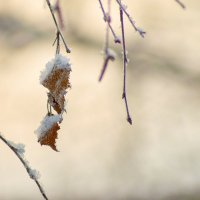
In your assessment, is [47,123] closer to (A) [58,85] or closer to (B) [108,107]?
(A) [58,85]

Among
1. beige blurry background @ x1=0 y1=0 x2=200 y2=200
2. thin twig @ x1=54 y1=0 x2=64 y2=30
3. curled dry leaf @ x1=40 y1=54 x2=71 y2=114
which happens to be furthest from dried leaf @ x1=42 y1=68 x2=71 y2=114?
beige blurry background @ x1=0 y1=0 x2=200 y2=200

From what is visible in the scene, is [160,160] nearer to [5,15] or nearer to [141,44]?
[141,44]

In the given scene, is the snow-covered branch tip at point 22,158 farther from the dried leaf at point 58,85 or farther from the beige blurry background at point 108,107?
the beige blurry background at point 108,107

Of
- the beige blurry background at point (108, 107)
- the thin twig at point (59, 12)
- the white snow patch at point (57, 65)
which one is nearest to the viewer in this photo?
the thin twig at point (59, 12)

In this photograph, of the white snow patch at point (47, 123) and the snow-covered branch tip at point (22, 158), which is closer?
the snow-covered branch tip at point (22, 158)

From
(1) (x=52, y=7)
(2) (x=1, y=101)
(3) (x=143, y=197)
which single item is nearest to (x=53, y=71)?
(1) (x=52, y=7)

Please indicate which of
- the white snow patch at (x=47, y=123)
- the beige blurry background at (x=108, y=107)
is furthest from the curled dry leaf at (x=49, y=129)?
the beige blurry background at (x=108, y=107)
